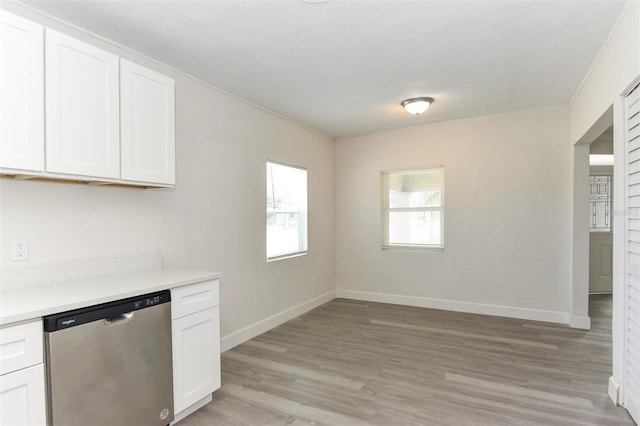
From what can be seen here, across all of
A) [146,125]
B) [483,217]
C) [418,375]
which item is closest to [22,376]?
[146,125]

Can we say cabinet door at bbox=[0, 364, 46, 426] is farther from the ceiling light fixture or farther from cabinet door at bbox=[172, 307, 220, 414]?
the ceiling light fixture

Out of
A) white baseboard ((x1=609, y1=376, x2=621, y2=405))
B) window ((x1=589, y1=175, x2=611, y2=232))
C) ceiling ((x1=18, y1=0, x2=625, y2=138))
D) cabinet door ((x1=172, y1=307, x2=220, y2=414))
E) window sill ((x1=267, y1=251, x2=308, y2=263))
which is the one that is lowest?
white baseboard ((x1=609, y1=376, x2=621, y2=405))

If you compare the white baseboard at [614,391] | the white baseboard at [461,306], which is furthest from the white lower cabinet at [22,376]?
the white baseboard at [461,306]

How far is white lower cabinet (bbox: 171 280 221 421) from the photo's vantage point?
2268 mm

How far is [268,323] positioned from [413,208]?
8.81 ft

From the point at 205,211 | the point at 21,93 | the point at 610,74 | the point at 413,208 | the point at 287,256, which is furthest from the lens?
the point at 413,208

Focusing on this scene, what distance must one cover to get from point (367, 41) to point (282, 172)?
2306mm

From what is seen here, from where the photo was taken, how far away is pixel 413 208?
5316mm

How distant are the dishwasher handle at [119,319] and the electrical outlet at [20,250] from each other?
0.75 m

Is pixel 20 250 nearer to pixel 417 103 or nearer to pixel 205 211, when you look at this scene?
pixel 205 211

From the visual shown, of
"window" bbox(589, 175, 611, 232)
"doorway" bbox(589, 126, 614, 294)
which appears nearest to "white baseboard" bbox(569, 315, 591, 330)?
"doorway" bbox(589, 126, 614, 294)

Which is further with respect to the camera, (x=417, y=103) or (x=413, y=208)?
(x=413, y=208)

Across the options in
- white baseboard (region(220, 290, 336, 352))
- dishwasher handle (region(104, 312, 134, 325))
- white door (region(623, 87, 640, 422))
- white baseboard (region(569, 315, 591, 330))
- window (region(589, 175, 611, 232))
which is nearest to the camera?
dishwasher handle (region(104, 312, 134, 325))

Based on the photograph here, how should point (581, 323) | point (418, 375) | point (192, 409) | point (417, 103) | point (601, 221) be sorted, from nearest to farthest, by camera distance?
1. point (192, 409)
2. point (418, 375)
3. point (417, 103)
4. point (581, 323)
5. point (601, 221)
